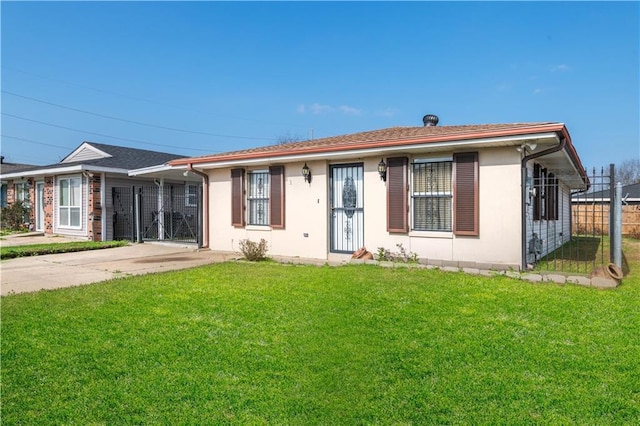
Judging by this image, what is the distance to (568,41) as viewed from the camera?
1309 centimetres

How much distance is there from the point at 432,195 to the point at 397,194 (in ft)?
2.37

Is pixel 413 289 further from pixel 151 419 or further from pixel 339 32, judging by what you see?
pixel 339 32

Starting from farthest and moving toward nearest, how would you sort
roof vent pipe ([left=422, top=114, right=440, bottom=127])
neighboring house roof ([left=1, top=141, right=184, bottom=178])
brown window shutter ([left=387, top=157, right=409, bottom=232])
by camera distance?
neighboring house roof ([left=1, top=141, right=184, bottom=178])
roof vent pipe ([left=422, top=114, right=440, bottom=127])
brown window shutter ([left=387, top=157, right=409, bottom=232])

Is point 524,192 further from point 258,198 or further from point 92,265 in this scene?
point 92,265

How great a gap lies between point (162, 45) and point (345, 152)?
14965 mm

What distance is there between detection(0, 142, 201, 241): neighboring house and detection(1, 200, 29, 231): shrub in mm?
630

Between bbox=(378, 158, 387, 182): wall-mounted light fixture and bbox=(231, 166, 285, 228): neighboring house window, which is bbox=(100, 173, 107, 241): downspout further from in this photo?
bbox=(378, 158, 387, 182): wall-mounted light fixture

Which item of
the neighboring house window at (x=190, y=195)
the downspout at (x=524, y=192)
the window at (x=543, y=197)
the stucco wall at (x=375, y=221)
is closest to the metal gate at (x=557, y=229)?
the window at (x=543, y=197)

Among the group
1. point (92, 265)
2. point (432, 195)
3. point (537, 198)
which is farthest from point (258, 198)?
point (537, 198)

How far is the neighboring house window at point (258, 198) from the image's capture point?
34.9ft

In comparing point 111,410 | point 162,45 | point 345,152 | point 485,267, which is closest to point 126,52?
point 162,45

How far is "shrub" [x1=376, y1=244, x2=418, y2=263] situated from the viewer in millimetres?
8370

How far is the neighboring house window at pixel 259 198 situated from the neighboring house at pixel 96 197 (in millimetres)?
4248

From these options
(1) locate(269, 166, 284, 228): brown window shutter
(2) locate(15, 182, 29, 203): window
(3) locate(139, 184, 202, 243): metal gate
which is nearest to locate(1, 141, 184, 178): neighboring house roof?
(2) locate(15, 182, 29, 203): window
